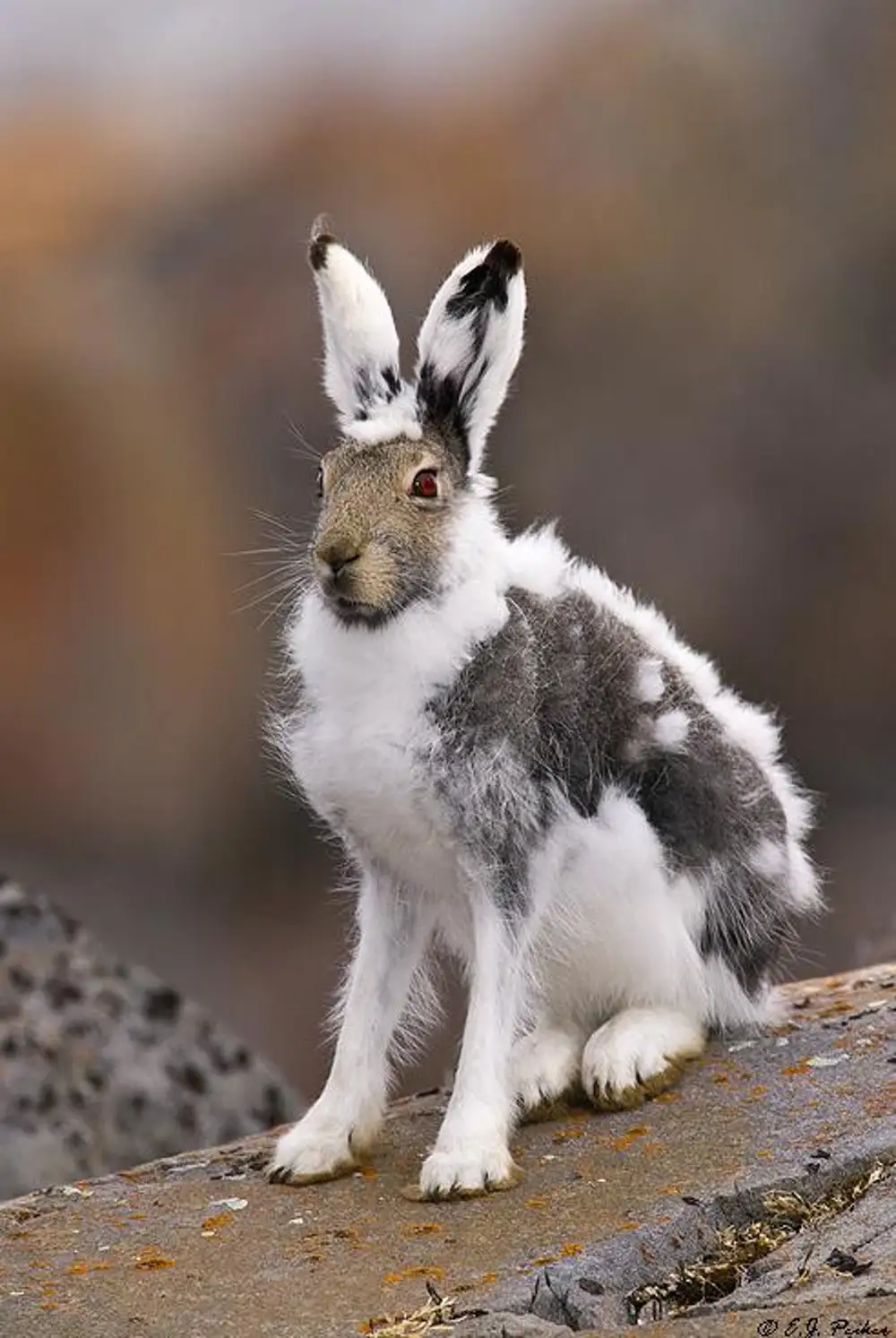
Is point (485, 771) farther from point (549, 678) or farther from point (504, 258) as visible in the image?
point (504, 258)

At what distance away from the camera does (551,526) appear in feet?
13.2

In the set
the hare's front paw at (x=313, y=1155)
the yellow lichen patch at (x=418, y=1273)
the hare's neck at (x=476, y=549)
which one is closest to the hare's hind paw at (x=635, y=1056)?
the hare's front paw at (x=313, y=1155)

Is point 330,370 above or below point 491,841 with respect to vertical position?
above

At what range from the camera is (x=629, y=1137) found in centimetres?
364

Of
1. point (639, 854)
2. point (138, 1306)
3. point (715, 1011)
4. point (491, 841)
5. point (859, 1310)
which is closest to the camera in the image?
point (859, 1310)

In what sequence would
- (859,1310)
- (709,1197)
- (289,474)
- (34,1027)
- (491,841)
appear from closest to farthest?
(859,1310) < (709,1197) < (491,841) < (34,1027) < (289,474)

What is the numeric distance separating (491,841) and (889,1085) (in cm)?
87

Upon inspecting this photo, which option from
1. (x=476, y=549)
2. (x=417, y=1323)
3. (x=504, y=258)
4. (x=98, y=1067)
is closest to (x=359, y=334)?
(x=504, y=258)

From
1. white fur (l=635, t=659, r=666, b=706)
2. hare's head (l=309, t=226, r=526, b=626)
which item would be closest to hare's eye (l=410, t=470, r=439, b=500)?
hare's head (l=309, t=226, r=526, b=626)

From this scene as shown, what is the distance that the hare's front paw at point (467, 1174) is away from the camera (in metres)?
3.43

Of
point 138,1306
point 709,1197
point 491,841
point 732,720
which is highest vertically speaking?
point 732,720

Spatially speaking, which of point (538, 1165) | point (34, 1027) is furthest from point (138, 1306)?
point (34, 1027)

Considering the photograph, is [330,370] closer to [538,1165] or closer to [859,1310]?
[538,1165]

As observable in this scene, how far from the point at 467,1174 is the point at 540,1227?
0.23 m
